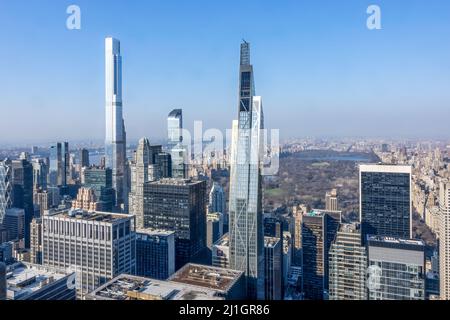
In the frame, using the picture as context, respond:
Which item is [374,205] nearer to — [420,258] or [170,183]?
[420,258]

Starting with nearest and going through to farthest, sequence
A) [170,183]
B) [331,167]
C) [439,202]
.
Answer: [331,167] < [439,202] < [170,183]

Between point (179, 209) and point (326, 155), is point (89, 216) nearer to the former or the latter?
point (179, 209)

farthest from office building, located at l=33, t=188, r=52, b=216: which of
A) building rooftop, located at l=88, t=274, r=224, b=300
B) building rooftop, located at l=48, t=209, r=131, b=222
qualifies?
building rooftop, located at l=88, t=274, r=224, b=300

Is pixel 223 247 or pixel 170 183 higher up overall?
pixel 170 183

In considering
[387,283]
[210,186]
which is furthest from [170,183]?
[387,283]

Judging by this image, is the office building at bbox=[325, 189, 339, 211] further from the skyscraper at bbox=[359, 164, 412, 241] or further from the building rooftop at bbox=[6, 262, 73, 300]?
the building rooftop at bbox=[6, 262, 73, 300]
